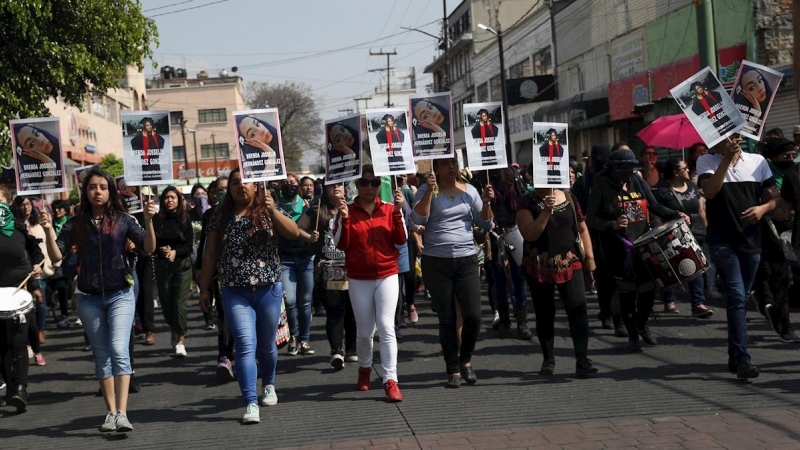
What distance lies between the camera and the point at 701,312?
1177cm

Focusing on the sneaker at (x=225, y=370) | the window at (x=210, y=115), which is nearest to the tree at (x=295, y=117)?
the window at (x=210, y=115)

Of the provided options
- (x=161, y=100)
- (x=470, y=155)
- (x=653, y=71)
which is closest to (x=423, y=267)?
(x=470, y=155)

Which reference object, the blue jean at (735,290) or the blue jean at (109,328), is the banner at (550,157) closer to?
the blue jean at (735,290)

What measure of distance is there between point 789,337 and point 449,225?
11.6 feet

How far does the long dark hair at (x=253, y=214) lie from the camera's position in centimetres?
785

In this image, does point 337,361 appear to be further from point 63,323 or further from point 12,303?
point 63,323

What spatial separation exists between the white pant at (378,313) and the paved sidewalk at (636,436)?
1.45 m

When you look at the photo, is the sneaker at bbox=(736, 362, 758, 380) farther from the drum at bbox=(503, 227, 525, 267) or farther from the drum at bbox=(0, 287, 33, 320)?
the drum at bbox=(0, 287, 33, 320)

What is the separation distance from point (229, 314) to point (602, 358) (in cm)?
366

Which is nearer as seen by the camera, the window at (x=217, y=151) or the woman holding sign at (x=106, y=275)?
the woman holding sign at (x=106, y=275)

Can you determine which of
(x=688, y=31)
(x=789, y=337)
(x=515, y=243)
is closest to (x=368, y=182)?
(x=515, y=243)

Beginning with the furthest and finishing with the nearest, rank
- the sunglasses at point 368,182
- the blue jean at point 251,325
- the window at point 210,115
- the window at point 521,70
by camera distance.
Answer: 1. the window at point 210,115
2. the window at point 521,70
3. the sunglasses at point 368,182
4. the blue jean at point 251,325

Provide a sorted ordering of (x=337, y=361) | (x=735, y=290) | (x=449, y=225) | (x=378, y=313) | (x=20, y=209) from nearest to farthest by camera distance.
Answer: (x=735, y=290) < (x=378, y=313) < (x=449, y=225) < (x=337, y=361) < (x=20, y=209)

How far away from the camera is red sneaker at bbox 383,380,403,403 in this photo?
8047 millimetres
